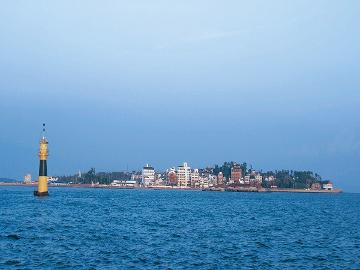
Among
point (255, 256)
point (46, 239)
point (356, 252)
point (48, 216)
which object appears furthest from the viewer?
point (48, 216)

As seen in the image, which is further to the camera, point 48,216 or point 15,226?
point 48,216

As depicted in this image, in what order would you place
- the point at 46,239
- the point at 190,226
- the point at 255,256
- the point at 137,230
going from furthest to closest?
the point at 190,226
the point at 137,230
the point at 46,239
the point at 255,256

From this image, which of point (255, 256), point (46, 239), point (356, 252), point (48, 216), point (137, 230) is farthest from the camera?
point (48, 216)

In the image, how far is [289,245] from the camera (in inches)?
1601

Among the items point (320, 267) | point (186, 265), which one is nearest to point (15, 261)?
point (186, 265)

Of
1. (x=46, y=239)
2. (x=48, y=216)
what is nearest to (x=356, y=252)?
(x=46, y=239)

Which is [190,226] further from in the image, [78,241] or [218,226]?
[78,241]

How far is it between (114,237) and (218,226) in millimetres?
15218

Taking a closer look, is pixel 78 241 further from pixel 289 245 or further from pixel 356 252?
pixel 356 252

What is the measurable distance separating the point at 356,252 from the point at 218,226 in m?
19.1

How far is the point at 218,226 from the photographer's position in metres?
55.2

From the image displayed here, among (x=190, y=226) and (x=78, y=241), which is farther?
(x=190, y=226)

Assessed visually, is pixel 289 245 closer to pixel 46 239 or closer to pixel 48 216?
pixel 46 239

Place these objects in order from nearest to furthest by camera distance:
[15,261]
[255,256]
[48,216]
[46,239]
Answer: [15,261], [255,256], [46,239], [48,216]
